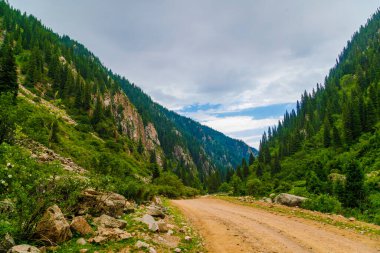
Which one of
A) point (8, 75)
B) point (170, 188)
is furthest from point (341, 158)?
point (8, 75)

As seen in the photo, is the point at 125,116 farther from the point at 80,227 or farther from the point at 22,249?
the point at 22,249

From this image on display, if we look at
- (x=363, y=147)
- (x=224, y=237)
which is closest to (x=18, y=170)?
(x=224, y=237)

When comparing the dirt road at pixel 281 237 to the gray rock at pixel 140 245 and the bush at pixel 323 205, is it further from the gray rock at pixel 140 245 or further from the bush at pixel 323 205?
the bush at pixel 323 205

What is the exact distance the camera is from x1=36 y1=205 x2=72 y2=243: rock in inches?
367

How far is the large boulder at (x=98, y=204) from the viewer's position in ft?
45.4

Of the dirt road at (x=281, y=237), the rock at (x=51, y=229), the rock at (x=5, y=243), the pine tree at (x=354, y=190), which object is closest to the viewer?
the rock at (x=5, y=243)

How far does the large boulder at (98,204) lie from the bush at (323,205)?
1671cm

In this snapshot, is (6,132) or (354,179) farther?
(354,179)

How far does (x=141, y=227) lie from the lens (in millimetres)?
12922

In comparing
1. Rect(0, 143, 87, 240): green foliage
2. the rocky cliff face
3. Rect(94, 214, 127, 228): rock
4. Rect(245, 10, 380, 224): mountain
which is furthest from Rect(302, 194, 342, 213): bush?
the rocky cliff face

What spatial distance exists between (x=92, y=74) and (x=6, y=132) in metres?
153

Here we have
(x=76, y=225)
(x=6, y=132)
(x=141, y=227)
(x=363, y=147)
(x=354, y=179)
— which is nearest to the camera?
(x=76, y=225)

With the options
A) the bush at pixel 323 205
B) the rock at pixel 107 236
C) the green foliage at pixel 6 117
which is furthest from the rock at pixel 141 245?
the bush at pixel 323 205

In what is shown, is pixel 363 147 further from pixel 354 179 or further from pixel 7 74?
pixel 7 74
